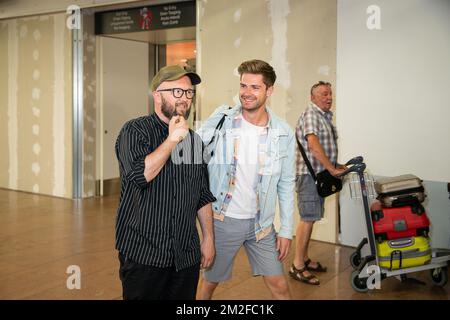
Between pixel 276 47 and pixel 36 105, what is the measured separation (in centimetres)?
473

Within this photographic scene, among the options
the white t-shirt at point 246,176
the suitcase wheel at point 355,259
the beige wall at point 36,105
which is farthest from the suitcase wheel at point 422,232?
the beige wall at point 36,105

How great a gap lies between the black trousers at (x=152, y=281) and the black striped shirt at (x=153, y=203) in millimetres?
42

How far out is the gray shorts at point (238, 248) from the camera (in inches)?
116

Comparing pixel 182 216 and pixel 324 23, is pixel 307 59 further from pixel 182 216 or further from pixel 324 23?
pixel 182 216

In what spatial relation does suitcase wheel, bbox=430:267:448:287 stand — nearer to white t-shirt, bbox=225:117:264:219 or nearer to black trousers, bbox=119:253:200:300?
white t-shirt, bbox=225:117:264:219

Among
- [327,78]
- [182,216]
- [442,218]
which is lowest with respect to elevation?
[442,218]

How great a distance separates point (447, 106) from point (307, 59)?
61.5 inches

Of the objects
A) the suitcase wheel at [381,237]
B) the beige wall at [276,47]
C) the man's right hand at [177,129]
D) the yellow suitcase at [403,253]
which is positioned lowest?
the yellow suitcase at [403,253]

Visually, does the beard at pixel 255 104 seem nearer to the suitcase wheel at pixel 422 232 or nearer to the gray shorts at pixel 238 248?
the gray shorts at pixel 238 248

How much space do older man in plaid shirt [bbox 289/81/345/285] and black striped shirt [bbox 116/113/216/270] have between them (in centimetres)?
224

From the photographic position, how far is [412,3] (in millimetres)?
5031

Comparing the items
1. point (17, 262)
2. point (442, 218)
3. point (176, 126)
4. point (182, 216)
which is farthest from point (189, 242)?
point (442, 218)

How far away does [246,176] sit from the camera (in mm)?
2965

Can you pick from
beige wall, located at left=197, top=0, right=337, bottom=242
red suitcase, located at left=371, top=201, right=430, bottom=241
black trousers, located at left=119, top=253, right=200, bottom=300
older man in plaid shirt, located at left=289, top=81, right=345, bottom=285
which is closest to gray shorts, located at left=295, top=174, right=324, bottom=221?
older man in plaid shirt, located at left=289, top=81, right=345, bottom=285
